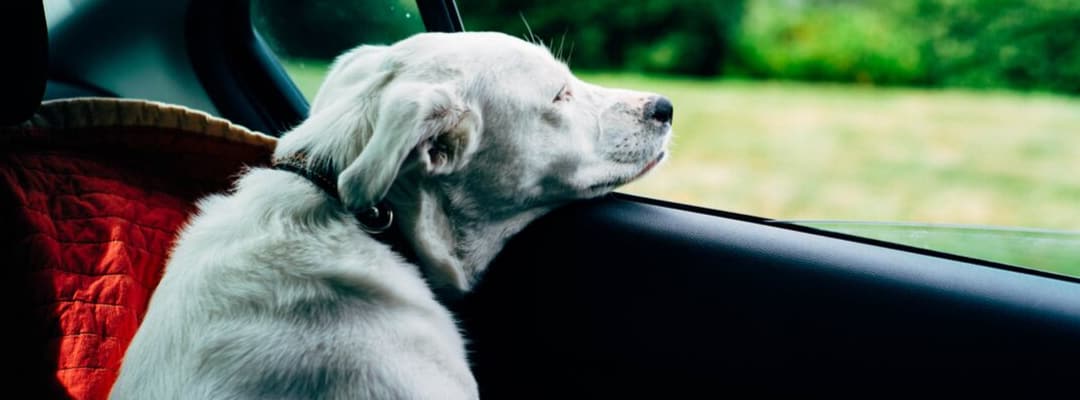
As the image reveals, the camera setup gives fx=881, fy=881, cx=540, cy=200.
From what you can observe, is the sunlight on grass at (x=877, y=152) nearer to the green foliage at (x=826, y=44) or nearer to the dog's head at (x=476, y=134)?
the green foliage at (x=826, y=44)

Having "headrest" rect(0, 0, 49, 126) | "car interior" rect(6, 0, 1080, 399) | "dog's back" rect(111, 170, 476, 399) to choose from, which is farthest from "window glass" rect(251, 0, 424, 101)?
"dog's back" rect(111, 170, 476, 399)

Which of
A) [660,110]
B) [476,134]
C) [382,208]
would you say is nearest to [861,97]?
[660,110]

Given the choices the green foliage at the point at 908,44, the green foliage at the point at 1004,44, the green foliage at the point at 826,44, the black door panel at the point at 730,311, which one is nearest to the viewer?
the black door panel at the point at 730,311

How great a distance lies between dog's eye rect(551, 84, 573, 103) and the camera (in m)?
1.81

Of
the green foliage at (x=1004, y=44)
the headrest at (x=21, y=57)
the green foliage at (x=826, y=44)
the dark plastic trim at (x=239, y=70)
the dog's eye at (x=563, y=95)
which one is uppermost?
the green foliage at (x=1004, y=44)

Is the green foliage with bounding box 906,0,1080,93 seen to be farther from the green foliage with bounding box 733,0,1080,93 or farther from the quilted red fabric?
the quilted red fabric

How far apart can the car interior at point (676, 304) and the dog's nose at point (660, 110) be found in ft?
0.79

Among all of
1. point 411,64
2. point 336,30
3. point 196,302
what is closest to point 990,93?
point 336,30

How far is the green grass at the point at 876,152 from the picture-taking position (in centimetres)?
534

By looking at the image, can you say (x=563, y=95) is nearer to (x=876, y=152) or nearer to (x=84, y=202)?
(x=84, y=202)

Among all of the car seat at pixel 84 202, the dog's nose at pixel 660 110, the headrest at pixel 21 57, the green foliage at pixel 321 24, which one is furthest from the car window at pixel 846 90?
the headrest at pixel 21 57

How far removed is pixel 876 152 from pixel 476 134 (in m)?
6.32

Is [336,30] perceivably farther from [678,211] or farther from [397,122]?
[397,122]

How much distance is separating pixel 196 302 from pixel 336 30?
5.35ft
